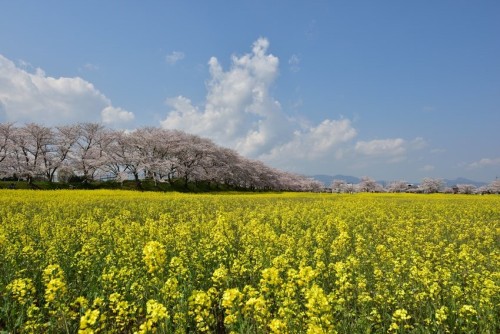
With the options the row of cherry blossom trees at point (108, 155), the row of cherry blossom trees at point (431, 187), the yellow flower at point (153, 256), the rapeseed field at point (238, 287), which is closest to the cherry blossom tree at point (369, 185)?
the row of cherry blossom trees at point (431, 187)

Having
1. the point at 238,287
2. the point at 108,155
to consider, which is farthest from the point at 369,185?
the point at 238,287

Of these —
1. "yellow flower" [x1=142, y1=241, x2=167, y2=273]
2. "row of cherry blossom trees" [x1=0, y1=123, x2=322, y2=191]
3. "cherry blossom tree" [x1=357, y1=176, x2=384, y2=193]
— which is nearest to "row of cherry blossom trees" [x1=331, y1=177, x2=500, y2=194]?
"cherry blossom tree" [x1=357, y1=176, x2=384, y2=193]

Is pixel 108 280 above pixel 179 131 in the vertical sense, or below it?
below

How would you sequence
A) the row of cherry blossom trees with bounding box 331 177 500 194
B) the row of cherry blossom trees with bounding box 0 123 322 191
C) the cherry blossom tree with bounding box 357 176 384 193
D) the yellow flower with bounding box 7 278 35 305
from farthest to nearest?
the cherry blossom tree with bounding box 357 176 384 193, the row of cherry blossom trees with bounding box 331 177 500 194, the row of cherry blossom trees with bounding box 0 123 322 191, the yellow flower with bounding box 7 278 35 305

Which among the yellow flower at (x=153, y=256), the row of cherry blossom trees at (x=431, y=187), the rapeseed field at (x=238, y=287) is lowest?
the rapeseed field at (x=238, y=287)

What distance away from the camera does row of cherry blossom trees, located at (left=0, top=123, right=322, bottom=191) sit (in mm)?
61031

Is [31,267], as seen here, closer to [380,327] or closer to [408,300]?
[380,327]

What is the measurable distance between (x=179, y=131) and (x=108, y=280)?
73.5 metres

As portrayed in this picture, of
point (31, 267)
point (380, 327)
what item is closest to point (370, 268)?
point (380, 327)

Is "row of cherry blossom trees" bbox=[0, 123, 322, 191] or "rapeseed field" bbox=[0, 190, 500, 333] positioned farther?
"row of cherry blossom trees" bbox=[0, 123, 322, 191]

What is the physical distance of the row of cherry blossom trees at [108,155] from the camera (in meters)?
61.0

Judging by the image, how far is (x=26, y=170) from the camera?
193ft

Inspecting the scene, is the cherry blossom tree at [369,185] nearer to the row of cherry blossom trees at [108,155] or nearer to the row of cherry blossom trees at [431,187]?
the row of cherry blossom trees at [431,187]

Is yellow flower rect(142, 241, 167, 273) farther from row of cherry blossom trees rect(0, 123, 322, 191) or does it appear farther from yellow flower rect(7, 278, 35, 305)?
row of cherry blossom trees rect(0, 123, 322, 191)
